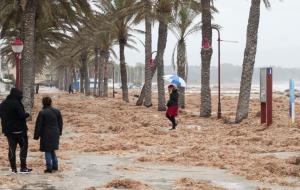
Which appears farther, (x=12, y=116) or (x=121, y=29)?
(x=121, y=29)

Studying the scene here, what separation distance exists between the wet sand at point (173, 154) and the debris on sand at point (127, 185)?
4cm

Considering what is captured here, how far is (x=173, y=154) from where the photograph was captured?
45.2 ft

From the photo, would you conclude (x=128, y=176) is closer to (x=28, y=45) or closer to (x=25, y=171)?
(x=25, y=171)

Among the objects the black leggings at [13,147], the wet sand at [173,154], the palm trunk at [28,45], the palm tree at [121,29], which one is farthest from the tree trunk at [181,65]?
the black leggings at [13,147]

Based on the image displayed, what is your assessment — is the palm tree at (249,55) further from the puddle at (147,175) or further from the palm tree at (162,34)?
the puddle at (147,175)

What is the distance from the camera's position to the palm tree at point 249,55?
22578 mm

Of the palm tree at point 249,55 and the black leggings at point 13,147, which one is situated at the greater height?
the palm tree at point 249,55

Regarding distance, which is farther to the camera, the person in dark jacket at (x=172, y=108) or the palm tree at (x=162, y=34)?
the palm tree at (x=162, y=34)

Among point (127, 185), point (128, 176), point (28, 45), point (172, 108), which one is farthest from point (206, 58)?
point (127, 185)

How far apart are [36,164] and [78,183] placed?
241 centimetres

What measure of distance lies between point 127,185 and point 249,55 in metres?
13.9

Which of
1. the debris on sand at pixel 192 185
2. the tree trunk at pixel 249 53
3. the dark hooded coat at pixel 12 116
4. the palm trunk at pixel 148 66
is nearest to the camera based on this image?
the debris on sand at pixel 192 185

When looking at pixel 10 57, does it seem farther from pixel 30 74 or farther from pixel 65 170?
pixel 65 170

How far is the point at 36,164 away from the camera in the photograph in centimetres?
1212
